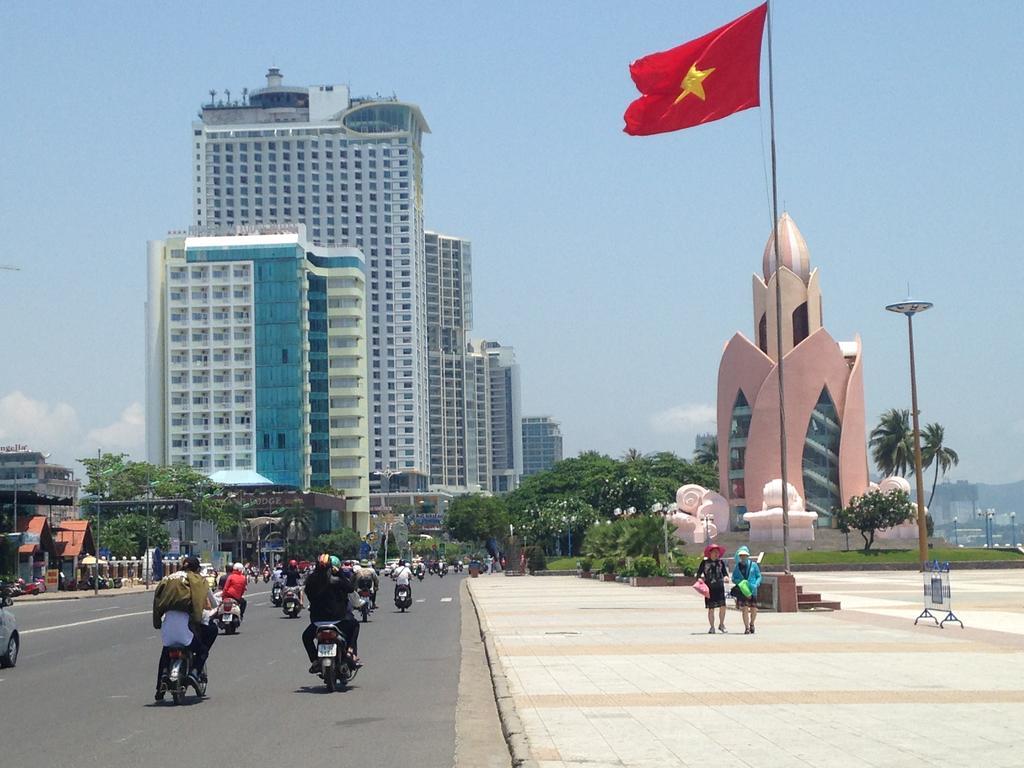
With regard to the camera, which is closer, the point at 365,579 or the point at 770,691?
the point at 770,691

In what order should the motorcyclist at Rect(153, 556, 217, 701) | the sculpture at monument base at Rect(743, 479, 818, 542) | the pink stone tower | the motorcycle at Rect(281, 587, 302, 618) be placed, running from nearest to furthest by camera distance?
1. the motorcyclist at Rect(153, 556, 217, 701)
2. the motorcycle at Rect(281, 587, 302, 618)
3. the sculpture at monument base at Rect(743, 479, 818, 542)
4. the pink stone tower

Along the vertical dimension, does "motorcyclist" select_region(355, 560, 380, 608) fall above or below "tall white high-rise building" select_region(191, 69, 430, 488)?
below

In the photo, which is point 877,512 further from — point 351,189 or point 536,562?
point 351,189

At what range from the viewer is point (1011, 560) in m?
69.6

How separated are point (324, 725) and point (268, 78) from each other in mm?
175322

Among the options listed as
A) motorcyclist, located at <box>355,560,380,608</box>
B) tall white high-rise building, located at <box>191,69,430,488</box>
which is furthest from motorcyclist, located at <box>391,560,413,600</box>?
tall white high-rise building, located at <box>191,69,430,488</box>

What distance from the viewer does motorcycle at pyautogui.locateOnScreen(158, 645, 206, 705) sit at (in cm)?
1420

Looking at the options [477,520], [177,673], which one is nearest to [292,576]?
[177,673]

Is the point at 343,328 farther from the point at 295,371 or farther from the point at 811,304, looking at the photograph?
the point at 811,304

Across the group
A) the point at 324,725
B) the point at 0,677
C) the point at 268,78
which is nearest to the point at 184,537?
the point at 0,677

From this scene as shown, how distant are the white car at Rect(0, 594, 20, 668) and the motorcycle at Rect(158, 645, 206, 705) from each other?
6.47 metres

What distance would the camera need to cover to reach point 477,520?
471 ft

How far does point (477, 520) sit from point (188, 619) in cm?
12984

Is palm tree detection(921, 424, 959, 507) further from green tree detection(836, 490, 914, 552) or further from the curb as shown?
the curb
